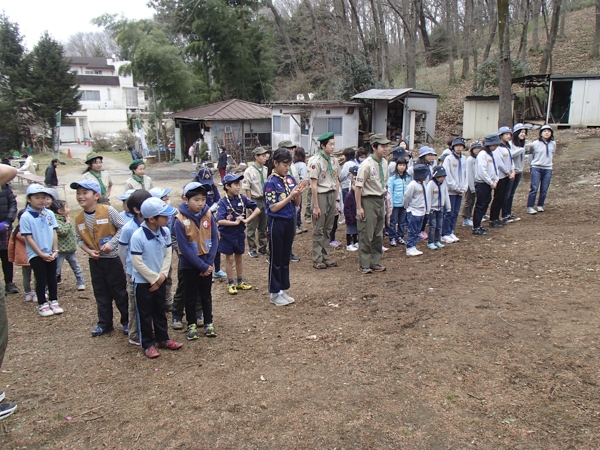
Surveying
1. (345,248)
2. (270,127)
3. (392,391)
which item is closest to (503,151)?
(345,248)

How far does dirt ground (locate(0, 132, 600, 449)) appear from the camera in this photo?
10.2 feet

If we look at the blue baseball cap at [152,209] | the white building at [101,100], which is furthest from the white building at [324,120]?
the white building at [101,100]

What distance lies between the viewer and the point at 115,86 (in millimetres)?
59562

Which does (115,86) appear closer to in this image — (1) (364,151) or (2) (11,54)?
Answer: (2) (11,54)

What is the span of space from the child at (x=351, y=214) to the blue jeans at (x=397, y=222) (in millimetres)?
653

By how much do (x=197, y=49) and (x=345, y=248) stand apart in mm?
29861

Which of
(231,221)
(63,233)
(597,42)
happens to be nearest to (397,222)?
(231,221)

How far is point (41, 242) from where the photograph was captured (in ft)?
17.9

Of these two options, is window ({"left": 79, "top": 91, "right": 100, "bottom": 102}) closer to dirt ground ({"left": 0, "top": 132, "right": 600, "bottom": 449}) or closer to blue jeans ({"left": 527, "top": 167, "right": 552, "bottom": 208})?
dirt ground ({"left": 0, "top": 132, "right": 600, "bottom": 449})

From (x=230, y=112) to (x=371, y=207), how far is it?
22120 mm

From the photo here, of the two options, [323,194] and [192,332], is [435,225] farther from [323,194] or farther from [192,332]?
[192,332]

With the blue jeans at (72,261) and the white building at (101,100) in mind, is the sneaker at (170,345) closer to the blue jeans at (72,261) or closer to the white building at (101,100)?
the blue jeans at (72,261)

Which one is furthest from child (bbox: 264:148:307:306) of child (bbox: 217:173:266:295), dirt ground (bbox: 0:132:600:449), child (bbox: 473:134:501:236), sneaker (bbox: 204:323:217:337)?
child (bbox: 473:134:501:236)

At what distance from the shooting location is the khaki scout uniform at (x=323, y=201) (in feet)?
22.2
